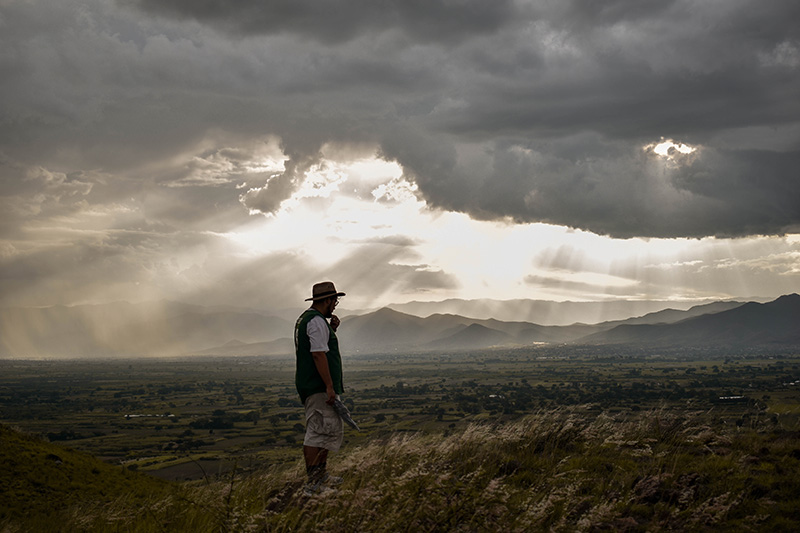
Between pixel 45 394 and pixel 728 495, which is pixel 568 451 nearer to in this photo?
pixel 728 495

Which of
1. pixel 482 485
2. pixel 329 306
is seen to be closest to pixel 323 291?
pixel 329 306

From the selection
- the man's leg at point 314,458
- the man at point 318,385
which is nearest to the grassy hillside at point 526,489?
the man's leg at point 314,458

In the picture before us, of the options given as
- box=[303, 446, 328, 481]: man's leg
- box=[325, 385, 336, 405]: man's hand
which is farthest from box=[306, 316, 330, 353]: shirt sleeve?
box=[303, 446, 328, 481]: man's leg

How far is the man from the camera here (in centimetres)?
847

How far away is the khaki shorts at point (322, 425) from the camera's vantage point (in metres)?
8.68

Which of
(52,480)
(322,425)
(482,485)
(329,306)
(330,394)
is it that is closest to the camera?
(482,485)

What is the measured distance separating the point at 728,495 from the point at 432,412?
7817cm

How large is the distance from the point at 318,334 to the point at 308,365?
21.2 inches

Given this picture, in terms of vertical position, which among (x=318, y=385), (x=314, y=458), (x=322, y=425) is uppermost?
(x=318, y=385)

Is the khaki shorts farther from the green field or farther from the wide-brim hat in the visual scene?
the green field

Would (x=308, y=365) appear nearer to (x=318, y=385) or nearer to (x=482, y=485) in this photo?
(x=318, y=385)

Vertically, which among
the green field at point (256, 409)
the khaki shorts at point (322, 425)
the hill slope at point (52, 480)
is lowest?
the green field at point (256, 409)

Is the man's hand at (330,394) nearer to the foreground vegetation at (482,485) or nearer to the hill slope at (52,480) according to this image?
the foreground vegetation at (482,485)

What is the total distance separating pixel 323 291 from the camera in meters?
9.13
